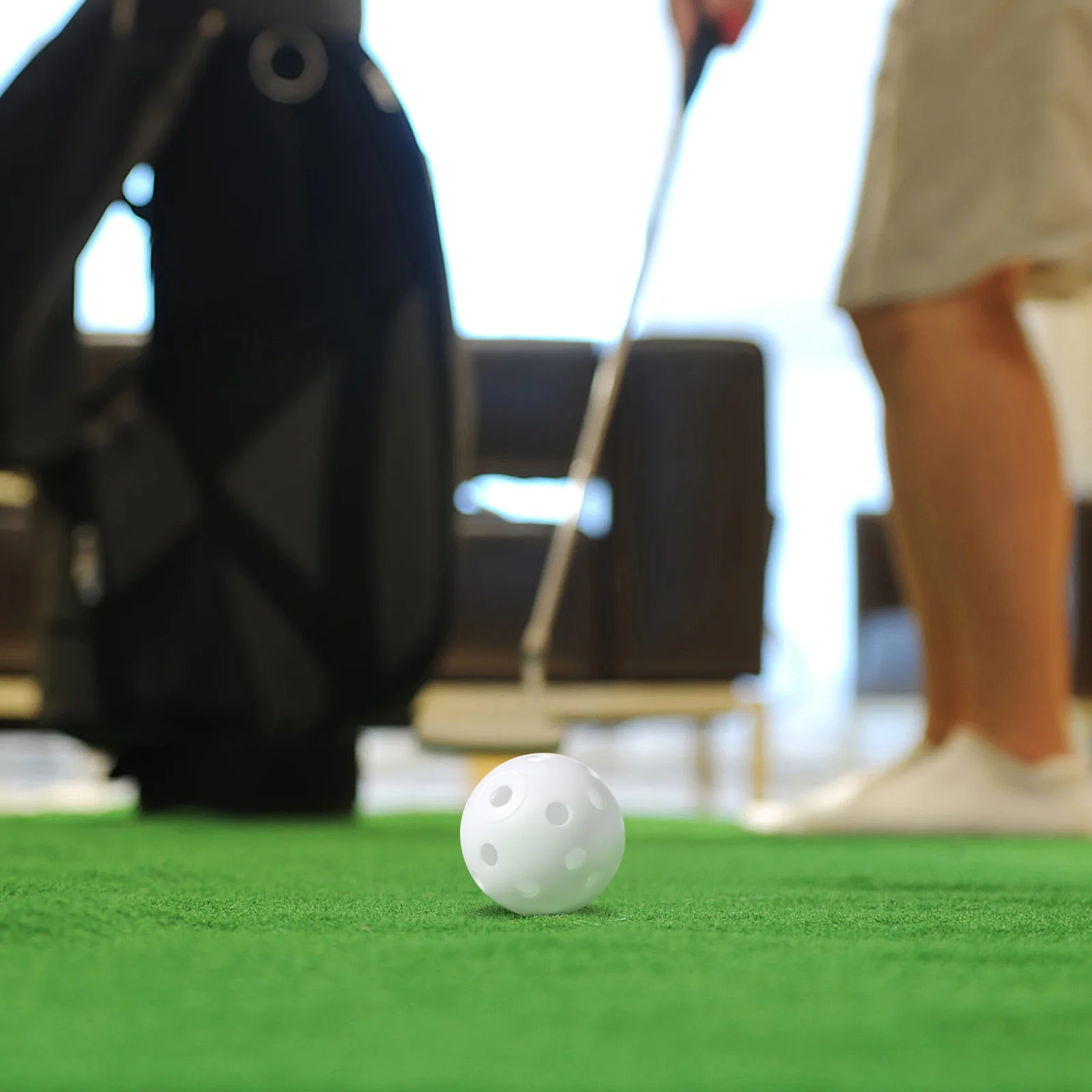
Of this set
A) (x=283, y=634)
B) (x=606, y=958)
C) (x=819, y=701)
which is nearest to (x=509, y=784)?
(x=606, y=958)

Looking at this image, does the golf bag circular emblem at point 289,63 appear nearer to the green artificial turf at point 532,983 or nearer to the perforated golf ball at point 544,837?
the green artificial turf at point 532,983

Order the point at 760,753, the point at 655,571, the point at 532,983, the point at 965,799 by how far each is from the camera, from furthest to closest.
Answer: the point at 760,753, the point at 655,571, the point at 965,799, the point at 532,983

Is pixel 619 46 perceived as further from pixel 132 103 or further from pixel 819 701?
pixel 132 103

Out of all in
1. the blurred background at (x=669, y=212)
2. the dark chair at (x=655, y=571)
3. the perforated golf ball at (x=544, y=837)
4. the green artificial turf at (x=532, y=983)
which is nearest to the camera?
the green artificial turf at (x=532, y=983)

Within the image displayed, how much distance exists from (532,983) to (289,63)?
4.02ft

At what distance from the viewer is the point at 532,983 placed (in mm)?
519

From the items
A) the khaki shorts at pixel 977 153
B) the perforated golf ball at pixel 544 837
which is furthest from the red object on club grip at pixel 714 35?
the perforated golf ball at pixel 544 837

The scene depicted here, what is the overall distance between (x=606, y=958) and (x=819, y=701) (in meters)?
5.01

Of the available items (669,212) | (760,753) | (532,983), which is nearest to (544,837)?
(532,983)

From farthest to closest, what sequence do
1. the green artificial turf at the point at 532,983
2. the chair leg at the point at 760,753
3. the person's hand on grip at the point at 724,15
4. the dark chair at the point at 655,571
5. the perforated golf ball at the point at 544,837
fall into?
the chair leg at the point at 760,753
the dark chair at the point at 655,571
the person's hand on grip at the point at 724,15
the perforated golf ball at the point at 544,837
the green artificial turf at the point at 532,983

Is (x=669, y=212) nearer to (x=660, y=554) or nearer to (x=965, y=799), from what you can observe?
(x=660, y=554)

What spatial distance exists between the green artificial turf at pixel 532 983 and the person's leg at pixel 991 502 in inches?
21.5

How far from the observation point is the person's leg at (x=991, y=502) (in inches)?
58.9

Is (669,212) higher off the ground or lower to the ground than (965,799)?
higher
